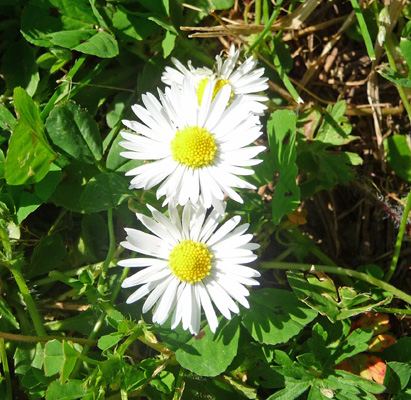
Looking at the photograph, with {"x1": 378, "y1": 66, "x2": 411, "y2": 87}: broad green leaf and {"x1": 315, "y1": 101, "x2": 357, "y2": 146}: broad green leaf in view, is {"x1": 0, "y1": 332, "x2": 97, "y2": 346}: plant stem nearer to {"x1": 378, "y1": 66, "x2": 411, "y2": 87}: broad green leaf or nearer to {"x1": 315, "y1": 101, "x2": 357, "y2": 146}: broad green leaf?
{"x1": 315, "y1": 101, "x2": 357, "y2": 146}: broad green leaf

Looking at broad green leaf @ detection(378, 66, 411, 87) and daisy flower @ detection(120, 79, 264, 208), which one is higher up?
broad green leaf @ detection(378, 66, 411, 87)

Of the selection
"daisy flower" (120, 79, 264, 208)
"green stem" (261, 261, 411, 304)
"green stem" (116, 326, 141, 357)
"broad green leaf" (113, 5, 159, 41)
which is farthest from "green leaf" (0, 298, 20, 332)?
"broad green leaf" (113, 5, 159, 41)

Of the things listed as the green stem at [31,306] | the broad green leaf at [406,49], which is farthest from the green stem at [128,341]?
the broad green leaf at [406,49]

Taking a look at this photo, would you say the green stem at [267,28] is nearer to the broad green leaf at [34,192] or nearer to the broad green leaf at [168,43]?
the broad green leaf at [168,43]

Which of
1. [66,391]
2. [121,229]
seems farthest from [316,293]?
[66,391]

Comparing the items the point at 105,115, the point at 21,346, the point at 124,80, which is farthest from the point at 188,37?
the point at 21,346

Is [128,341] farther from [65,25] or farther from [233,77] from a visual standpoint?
[65,25]

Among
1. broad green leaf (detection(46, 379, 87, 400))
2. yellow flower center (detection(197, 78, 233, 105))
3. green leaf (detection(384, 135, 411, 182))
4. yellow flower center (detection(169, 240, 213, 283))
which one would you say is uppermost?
yellow flower center (detection(197, 78, 233, 105))
